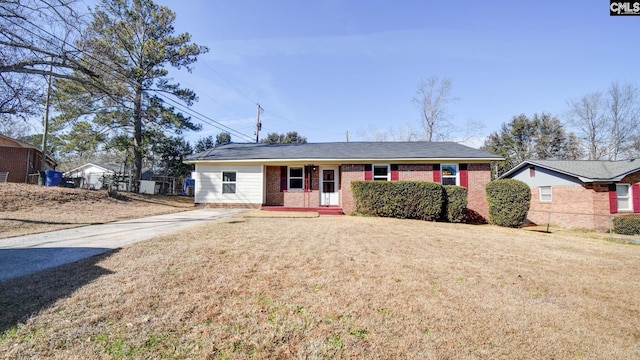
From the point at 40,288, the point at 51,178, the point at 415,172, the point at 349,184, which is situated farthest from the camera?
the point at 51,178

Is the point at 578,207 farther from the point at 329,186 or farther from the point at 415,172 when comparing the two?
the point at 329,186

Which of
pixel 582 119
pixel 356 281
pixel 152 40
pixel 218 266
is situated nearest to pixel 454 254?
pixel 356 281

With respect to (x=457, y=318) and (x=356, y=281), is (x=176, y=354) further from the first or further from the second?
(x=457, y=318)

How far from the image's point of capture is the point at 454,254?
5801 millimetres

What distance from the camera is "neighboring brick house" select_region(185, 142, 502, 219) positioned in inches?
544

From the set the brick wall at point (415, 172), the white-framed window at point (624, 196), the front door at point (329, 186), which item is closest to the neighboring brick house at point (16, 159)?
the front door at point (329, 186)

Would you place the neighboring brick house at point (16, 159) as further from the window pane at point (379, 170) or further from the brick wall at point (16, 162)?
the window pane at point (379, 170)

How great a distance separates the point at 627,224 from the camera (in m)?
13.5

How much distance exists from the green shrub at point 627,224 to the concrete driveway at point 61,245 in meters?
20.2

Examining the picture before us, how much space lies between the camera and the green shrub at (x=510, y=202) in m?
12.1

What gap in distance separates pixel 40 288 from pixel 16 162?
2522 centimetres

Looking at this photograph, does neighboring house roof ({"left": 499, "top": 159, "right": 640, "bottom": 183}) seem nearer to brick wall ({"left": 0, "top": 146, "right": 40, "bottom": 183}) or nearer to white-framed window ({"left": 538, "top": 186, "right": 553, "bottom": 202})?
white-framed window ({"left": 538, "top": 186, "right": 553, "bottom": 202})

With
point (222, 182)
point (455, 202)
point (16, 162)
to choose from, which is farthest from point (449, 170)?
point (16, 162)

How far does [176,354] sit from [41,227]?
9.00 meters
